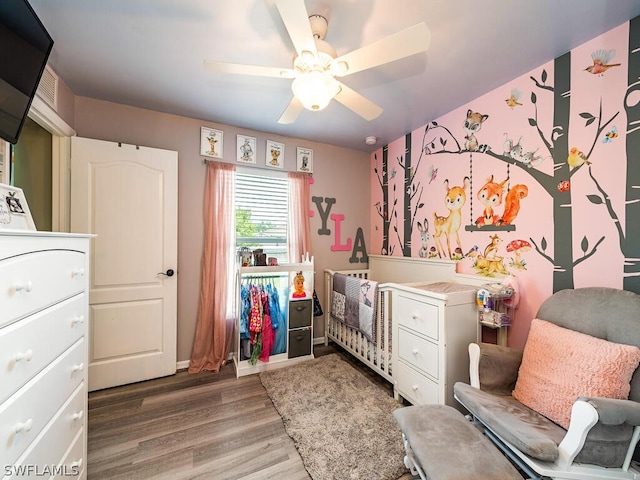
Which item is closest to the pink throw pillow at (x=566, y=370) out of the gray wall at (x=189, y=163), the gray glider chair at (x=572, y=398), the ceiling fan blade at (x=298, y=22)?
the gray glider chair at (x=572, y=398)

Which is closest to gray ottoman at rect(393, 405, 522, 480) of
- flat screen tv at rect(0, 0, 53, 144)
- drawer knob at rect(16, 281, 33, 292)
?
drawer knob at rect(16, 281, 33, 292)

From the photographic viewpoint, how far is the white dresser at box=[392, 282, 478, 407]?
1.59 meters

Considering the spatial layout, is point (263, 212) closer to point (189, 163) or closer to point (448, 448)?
point (189, 163)

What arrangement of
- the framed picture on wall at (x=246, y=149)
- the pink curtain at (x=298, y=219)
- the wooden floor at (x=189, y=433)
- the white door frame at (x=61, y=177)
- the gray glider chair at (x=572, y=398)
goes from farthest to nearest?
the pink curtain at (x=298, y=219), the framed picture on wall at (x=246, y=149), the white door frame at (x=61, y=177), the wooden floor at (x=189, y=433), the gray glider chair at (x=572, y=398)

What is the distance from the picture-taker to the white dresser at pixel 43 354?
2.46ft

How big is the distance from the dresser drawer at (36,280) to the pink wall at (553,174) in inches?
103

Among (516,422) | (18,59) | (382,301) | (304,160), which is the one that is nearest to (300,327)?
(382,301)

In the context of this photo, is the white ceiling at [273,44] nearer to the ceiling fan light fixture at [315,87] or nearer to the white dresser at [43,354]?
the ceiling fan light fixture at [315,87]

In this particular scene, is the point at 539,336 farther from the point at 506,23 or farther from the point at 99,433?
the point at 99,433

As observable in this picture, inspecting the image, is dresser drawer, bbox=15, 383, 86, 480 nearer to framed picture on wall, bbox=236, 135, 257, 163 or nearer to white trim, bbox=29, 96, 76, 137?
white trim, bbox=29, 96, 76, 137

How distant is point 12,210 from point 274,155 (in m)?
2.08

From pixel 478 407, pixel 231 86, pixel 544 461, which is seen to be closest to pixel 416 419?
pixel 478 407

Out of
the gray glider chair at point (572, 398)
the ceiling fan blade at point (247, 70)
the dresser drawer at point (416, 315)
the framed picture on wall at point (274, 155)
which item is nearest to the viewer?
the gray glider chair at point (572, 398)
